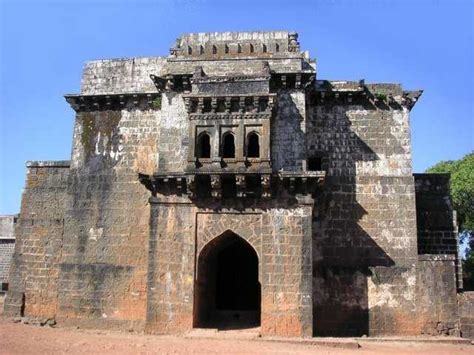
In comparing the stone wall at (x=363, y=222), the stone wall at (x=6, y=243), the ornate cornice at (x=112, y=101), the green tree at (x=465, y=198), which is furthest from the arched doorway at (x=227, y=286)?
the stone wall at (x=6, y=243)

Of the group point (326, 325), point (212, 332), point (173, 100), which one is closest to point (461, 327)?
point (326, 325)

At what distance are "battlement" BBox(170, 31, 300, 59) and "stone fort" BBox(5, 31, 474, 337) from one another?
57 millimetres

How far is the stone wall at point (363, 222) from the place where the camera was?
57.7 feet

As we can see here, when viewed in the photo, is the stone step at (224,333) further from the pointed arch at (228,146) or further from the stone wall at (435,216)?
the stone wall at (435,216)

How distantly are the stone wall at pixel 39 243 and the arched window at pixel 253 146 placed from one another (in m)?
7.77

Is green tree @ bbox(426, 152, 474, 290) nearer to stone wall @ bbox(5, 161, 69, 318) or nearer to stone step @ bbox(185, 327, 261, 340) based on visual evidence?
stone step @ bbox(185, 327, 261, 340)

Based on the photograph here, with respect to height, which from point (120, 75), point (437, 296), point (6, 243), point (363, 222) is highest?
point (120, 75)

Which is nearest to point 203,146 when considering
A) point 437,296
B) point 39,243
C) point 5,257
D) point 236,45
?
point 236,45

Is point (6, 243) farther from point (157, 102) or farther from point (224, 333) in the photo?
point (224, 333)

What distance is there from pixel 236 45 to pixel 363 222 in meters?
7.93

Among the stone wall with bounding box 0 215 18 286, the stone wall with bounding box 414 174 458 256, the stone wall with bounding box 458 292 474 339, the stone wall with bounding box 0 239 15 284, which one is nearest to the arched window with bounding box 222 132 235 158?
the stone wall with bounding box 414 174 458 256

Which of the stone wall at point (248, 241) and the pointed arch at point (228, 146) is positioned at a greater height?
the pointed arch at point (228, 146)

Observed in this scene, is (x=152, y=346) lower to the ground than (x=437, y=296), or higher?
lower

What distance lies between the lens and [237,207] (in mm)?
17203
